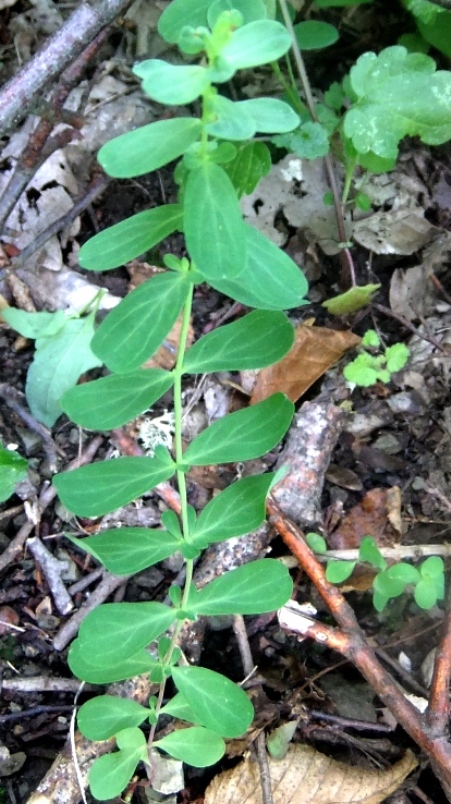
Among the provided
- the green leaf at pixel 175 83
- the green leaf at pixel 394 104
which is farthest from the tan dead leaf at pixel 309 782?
the green leaf at pixel 394 104

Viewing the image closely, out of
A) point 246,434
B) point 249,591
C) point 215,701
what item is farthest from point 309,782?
point 246,434

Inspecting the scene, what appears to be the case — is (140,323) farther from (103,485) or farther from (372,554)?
(372,554)

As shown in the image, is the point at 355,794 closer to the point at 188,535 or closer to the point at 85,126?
the point at 188,535

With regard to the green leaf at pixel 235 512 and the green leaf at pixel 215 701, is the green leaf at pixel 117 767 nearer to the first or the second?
the green leaf at pixel 215 701

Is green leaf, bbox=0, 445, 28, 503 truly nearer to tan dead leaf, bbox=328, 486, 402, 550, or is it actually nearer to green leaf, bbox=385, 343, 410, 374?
tan dead leaf, bbox=328, 486, 402, 550

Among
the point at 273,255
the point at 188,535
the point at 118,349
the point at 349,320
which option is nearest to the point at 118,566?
the point at 188,535

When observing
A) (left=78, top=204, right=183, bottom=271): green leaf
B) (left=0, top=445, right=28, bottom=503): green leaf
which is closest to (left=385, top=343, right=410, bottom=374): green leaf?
(left=78, top=204, right=183, bottom=271): green leaf
